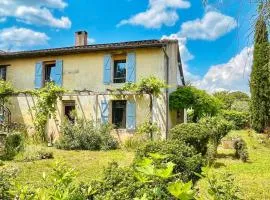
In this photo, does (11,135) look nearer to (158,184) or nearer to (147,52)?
(147,52)

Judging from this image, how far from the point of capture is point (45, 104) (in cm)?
2045

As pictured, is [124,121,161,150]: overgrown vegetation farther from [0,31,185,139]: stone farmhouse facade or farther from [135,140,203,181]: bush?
[135,140,203,181]: bush

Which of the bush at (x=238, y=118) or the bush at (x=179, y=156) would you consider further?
the bush at (x=238, y=118)

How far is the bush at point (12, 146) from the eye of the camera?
45.4 feet

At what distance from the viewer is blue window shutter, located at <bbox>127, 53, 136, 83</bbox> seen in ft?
65.9

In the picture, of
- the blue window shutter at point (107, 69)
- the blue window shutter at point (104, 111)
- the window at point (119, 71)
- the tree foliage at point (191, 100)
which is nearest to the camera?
the blue window shutter at point (104, 111)

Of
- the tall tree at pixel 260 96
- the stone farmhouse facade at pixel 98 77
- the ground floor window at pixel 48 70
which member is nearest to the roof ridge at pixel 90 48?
the stone farmhouse facade at pixel 98 77

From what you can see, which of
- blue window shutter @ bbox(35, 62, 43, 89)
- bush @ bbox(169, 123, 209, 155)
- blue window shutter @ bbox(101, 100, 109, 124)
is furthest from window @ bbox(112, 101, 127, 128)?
bush @ bbox(169, 123, 209, 155)

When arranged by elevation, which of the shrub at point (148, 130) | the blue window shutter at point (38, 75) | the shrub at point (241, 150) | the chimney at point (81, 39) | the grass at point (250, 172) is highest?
the chimney at point (81, 39)

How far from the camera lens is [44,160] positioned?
13406 mm

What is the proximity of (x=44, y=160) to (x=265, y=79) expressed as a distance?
19.8m

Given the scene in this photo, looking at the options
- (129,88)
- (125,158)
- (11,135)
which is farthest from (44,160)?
(129,88)

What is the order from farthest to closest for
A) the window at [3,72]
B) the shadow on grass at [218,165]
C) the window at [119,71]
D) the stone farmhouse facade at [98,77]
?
1. the window at [3,72]
2. the window at [119,71]
3. the stone farmhouse facade at [98,77]
4. the shadow on grass at [218,165]

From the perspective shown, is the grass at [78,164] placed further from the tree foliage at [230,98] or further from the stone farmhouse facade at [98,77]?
the tree foliage at [230,98]
